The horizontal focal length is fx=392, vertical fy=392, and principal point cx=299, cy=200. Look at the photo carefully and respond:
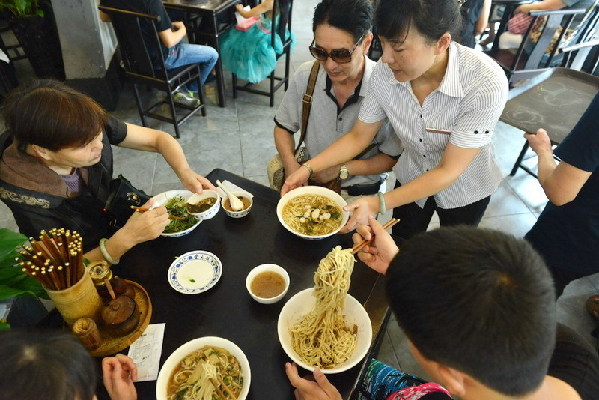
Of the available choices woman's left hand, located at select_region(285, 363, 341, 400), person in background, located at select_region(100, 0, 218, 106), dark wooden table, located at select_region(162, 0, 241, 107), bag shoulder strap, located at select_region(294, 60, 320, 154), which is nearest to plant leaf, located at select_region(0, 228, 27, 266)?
woman's left hand, located at select_region(285, 363, 341, 400)

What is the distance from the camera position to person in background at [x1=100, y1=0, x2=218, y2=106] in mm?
3709

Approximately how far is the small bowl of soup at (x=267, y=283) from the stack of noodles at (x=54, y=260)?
2.19 feet

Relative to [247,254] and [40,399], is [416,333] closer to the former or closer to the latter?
[40,399]

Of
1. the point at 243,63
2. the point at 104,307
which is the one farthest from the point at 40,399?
the point at 243,63

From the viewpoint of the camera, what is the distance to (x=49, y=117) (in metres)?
1.65

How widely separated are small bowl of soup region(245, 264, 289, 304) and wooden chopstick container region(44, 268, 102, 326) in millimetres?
597

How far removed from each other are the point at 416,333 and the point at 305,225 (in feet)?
3.67

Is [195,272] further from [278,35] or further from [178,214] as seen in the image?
[278,35]

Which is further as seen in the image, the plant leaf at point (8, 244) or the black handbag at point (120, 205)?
the black handbag at point (120, 205)

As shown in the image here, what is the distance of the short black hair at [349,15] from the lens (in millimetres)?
2037

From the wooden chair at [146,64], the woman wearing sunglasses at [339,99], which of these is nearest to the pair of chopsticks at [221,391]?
the woman wearing sunglasses at [339,99]

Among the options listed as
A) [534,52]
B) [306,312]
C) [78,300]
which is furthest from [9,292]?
[534,52]

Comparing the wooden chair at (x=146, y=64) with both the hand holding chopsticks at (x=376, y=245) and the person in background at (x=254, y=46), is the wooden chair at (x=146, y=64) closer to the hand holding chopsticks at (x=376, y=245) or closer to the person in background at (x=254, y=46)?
the person in background at (x=254, y=46)

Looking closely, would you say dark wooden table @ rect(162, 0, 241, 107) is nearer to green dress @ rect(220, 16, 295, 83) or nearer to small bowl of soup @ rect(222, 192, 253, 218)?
green dress @ rect(220, 16, 295, 83)
